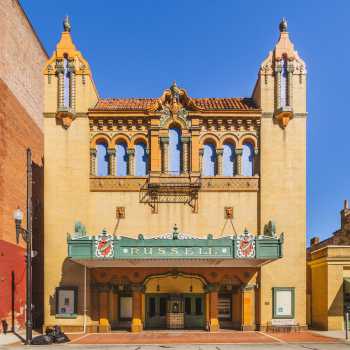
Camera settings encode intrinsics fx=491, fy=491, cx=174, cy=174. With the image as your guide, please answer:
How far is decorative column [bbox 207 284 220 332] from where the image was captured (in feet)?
95.8

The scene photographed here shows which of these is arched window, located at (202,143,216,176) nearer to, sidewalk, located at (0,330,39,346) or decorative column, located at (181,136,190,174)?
decorative column, located at (181,136,190,174)


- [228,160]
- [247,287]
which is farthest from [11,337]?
[228,160]

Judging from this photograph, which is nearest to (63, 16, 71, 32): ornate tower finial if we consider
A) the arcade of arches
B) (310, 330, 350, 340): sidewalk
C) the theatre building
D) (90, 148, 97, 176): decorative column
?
the theatre building

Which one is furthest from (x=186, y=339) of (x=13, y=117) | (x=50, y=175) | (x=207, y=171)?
(x=13, y=117)

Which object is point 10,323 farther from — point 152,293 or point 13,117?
point 13,117

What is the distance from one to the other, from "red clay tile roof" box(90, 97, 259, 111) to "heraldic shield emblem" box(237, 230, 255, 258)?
858cm

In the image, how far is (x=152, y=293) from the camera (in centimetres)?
3022

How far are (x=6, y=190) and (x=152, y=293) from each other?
10775mm

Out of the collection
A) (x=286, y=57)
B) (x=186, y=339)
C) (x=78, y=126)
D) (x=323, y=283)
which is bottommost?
(x=186, y=339)

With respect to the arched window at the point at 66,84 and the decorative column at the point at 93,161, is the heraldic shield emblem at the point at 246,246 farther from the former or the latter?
the arched window at the point at 66,84

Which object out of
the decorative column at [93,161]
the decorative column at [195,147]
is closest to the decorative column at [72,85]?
the decorative column at [93,161]

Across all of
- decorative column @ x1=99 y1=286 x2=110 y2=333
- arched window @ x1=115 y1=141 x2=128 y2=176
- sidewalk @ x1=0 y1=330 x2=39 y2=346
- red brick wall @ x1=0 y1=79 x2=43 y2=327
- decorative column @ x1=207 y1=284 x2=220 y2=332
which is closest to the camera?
sidewalk @ x1=0 y1=330 x2=39 y2=346

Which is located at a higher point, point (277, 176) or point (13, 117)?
point (13, 117)

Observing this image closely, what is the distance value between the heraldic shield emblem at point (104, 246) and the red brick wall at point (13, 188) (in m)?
5.79
